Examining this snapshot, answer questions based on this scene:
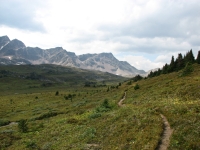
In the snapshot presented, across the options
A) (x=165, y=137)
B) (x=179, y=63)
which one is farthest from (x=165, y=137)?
(x=179, y=63)

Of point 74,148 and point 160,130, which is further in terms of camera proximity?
point 74,148

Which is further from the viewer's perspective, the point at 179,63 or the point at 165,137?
the point at 179,63

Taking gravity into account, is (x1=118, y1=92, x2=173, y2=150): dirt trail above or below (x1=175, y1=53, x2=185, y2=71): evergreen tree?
below

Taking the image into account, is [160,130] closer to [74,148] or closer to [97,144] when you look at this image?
[97,144]

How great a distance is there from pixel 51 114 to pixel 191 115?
48.0m

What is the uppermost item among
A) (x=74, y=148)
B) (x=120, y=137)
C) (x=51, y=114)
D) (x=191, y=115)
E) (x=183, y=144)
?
(x=191, y=115)

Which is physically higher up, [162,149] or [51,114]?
[162,149]

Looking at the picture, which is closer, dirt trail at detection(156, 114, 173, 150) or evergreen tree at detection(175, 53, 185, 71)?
dirt trail at detection(156, 114, 173, 150)

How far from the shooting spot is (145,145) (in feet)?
52.4

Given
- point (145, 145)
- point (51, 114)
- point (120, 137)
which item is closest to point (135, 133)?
point (120, 137)

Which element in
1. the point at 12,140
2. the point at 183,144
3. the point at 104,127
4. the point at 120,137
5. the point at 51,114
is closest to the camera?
the point at 183,144

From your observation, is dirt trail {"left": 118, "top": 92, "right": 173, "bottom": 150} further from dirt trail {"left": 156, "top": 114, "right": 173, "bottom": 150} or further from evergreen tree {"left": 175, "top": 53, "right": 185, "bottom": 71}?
evergreen tree {"left": 175, "top": 53, "right": 185, "bottom": 71}

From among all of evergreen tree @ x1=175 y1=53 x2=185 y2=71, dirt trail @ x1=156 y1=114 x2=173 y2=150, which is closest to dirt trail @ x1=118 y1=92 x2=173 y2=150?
dirt trail @ x1=156 y1=114 x2=173 y2=150

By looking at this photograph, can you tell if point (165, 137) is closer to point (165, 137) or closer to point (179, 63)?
point (165, 137)
